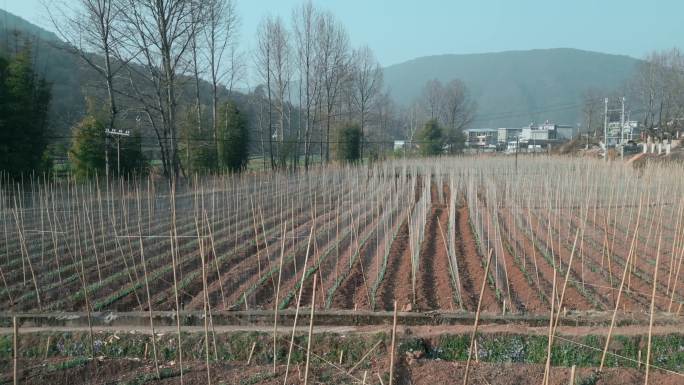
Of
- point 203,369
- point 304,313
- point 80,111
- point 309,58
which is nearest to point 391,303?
point 304,313

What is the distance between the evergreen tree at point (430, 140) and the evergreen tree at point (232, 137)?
1192 centimetres

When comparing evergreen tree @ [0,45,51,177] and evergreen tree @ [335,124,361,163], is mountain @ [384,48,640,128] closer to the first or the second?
evergreen tree @ [335,124,361,163]

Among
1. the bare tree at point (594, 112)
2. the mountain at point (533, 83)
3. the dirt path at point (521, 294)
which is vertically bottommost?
the dirt path at point (521, 294)

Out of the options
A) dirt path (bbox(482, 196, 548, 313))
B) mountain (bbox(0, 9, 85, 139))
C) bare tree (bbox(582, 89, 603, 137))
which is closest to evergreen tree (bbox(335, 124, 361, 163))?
mountain (bbox(0, 9, 85, 139))

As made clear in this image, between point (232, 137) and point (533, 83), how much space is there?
504 feet

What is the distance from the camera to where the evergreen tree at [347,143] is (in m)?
21.8

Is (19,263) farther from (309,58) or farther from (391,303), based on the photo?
(309,58)

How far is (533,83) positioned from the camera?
155250 millimetres

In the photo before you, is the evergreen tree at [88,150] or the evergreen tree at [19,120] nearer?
the evergreen tree at [19,120]

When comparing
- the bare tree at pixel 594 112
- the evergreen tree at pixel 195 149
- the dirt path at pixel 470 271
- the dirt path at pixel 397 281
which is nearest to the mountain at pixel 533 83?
the bare tree at pixel 594 112

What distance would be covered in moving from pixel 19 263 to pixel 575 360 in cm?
545

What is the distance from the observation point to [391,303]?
461 centimetres

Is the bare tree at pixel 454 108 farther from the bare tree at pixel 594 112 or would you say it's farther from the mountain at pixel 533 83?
the mountain at pixel 533 83

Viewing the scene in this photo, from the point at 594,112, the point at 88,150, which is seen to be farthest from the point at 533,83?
the point at 88,150
